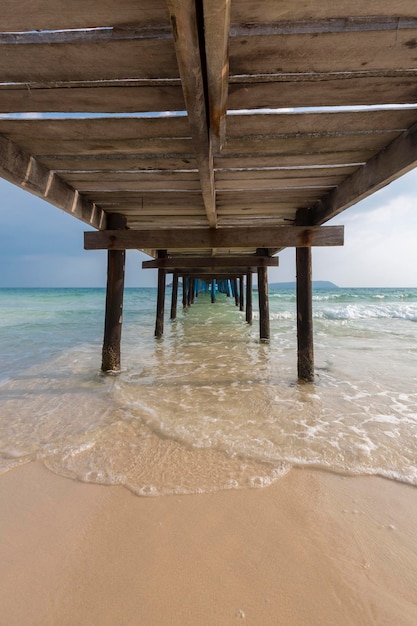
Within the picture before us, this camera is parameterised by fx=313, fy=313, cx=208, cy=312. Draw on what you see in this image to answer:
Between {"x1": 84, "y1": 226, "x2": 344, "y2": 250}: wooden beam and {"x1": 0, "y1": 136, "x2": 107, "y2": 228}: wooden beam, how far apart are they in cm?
38

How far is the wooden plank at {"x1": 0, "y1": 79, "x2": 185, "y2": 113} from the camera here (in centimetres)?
177

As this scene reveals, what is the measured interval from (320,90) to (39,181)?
2.53 m

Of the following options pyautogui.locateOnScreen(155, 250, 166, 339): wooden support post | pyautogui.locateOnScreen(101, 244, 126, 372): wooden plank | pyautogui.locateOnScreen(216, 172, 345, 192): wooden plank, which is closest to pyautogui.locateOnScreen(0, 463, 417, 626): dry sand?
pyautogui.locateOnScreen(216, 172, 345, 192): wooden plank

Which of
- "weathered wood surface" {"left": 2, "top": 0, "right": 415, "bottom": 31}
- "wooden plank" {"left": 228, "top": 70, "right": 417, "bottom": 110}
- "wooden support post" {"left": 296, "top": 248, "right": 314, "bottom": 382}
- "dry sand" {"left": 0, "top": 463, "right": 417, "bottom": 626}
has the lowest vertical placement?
"dry sand" {"left": 0, "top": 463, "right": 417, "bottom": 626}

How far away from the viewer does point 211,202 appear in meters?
3.43

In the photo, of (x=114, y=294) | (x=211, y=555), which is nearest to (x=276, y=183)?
(x=114, y=294)

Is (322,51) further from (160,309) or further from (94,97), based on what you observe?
(160,309)

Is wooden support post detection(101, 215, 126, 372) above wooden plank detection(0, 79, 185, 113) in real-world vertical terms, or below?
below

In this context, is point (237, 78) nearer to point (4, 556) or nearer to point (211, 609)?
point (211, 609)

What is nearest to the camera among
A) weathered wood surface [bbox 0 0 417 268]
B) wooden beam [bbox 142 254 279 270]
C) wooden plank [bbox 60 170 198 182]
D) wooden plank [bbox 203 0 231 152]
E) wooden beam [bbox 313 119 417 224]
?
wooden plank [bbox 203 0 231 152]

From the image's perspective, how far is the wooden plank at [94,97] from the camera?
1.77 meters

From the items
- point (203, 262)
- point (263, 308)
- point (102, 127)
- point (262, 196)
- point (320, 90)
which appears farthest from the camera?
point (263, 308)

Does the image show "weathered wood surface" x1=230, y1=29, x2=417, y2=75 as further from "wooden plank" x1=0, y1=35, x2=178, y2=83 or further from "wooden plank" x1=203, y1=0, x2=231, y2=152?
"wooden plank" x1=0, y1=35, x2=178, y2=83

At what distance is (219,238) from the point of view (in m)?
4.24
